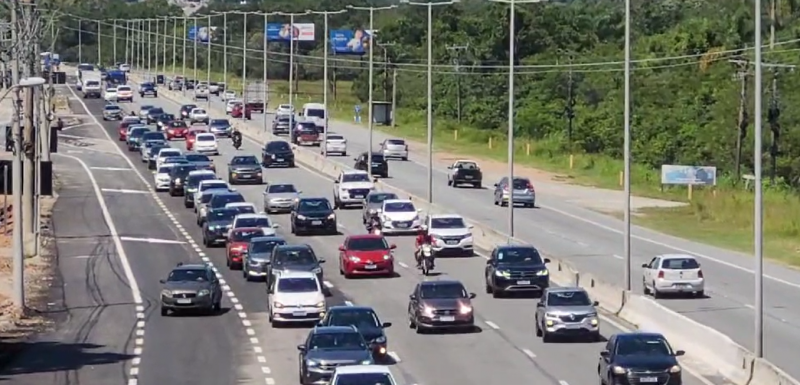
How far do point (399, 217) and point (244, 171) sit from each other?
20.0 m

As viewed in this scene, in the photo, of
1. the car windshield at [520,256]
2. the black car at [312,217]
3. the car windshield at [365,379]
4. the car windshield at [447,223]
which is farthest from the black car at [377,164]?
the car windshield at [365,379]

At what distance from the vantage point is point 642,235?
237ft

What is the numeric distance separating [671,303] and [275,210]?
26148mm

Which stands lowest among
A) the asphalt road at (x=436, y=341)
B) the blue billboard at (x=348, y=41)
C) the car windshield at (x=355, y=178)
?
the asphalt road at (x=436, y=341)

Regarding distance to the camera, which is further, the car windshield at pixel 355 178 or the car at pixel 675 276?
the car windshield at pixel 355 178

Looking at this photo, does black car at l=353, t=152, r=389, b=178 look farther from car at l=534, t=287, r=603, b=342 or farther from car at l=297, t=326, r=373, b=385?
car at l=297, t=326, r=373, b=385

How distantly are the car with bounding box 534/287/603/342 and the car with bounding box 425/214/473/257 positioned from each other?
59.3ft

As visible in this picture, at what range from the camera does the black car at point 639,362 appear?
30.6 m

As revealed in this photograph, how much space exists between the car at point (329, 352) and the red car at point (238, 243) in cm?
2150

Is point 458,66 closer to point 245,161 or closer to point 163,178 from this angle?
point 245,161

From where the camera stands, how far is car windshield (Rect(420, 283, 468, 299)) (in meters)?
40.5

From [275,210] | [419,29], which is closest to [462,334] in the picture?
[275,210]

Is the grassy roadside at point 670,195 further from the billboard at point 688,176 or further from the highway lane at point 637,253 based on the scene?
the highway lane at point 637,253

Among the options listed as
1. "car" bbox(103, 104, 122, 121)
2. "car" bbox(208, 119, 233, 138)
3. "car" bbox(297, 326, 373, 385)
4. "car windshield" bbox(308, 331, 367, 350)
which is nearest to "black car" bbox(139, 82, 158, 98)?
"car" bbox(103, 104, 122, 121)
